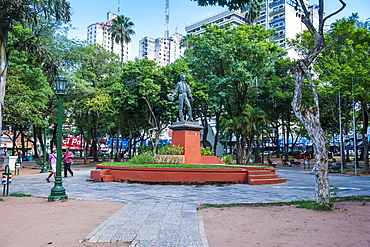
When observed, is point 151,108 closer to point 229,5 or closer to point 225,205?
point 229,5

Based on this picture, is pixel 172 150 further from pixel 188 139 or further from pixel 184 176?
pixel 184 176

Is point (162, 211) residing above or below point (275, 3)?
below

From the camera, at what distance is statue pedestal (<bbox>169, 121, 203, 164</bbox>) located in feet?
56.9

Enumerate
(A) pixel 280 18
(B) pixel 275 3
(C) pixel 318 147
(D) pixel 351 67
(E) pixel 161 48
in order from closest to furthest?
(C) pixel 318 147, (D) pixel 351 67, (A) pixel 280 18, (B) pixel 275 3, (E) pixel 161 48

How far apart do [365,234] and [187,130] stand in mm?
12680

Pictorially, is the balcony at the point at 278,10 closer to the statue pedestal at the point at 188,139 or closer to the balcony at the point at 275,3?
the balcony at the point at 275,3

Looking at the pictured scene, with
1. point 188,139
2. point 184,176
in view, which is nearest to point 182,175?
point 184,176

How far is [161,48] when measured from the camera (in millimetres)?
143000

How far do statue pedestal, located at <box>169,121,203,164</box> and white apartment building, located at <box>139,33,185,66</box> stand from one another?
12808 centimetres

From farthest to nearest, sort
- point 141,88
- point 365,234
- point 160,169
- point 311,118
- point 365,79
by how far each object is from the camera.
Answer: point 141,88 → point 365,79 → point 160,169 → point 311,118 → point 365,234

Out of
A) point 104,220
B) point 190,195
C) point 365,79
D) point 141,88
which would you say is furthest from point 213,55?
point 104,220

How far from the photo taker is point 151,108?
93.6 feet

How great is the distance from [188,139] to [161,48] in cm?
13107

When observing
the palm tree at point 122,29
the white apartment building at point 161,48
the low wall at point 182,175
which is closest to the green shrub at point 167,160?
the low wall at point 182,175
